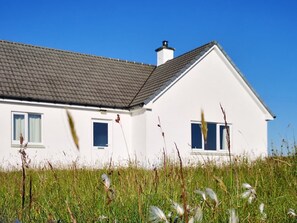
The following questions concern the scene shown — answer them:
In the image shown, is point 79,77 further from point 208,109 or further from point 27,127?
point 208,109

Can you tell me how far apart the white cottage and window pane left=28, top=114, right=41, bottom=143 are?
4 cm

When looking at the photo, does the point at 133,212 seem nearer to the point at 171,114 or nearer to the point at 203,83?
the point at 171,114

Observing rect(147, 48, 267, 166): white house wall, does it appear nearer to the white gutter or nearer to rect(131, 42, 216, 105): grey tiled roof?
rect(131, 42, 216, 105): grey tiled roof

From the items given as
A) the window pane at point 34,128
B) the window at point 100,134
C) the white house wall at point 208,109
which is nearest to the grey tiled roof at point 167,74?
the white house wall at point 208,109

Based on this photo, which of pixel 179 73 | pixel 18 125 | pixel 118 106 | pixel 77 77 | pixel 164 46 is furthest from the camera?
pixel 164 46

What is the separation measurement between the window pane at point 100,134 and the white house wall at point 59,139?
688mm

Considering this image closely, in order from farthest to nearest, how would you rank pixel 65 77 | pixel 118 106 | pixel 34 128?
1. pixel 65 77
2. pixel 118 106
3. pixel 34 128

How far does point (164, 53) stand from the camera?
81.6 ft

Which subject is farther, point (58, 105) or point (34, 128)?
point (58, 105)

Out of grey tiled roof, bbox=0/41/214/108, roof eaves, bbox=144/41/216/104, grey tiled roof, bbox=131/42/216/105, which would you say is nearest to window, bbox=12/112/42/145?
grey tiled roof, bbox=0/41/214/108

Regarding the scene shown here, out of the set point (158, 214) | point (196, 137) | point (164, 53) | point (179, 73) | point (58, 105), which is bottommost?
point (158, 214)

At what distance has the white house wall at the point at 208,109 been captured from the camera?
19516 mm

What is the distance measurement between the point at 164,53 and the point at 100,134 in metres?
7.57

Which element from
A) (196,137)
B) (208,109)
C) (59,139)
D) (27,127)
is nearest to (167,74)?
(208,109)
